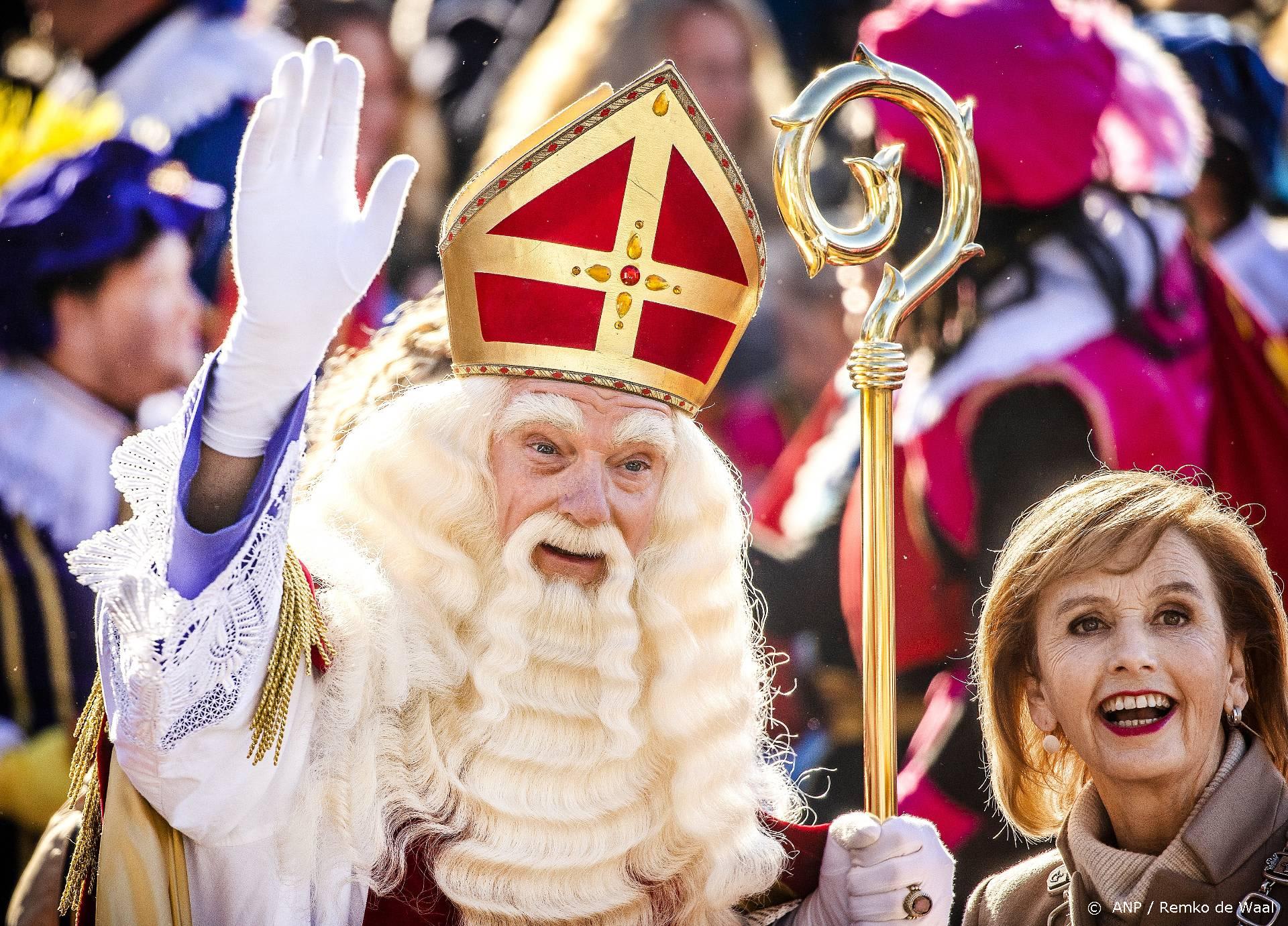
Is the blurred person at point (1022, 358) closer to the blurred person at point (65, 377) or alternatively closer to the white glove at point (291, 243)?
the blurred person at point (65, 377)

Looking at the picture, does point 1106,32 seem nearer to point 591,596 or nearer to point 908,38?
point 908,38

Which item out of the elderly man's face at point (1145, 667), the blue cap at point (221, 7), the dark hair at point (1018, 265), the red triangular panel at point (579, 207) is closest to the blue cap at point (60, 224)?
the blue cap at point (221, 7)

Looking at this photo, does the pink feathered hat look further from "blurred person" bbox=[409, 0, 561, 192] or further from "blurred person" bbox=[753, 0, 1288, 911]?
"blurred person" bbox=[409, 0, 561, 192]

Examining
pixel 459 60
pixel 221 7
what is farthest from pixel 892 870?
pixel 221 7

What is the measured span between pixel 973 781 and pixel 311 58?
112 inches

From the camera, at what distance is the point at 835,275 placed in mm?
4668

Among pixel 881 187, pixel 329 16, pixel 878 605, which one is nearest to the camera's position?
pixel 878 605

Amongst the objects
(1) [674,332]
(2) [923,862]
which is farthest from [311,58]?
(2) [923,862]

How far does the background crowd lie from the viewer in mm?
4172

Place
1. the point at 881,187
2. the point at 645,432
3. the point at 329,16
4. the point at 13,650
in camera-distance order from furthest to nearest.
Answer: the point at 329,16 < the point at 13,650 < the point at 645,432 < the point at 881,187

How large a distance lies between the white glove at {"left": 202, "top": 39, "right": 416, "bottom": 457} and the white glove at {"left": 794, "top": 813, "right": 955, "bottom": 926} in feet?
4.14

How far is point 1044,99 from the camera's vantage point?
426 cm

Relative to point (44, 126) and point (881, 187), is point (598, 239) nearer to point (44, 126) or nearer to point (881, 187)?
point (881, 187)

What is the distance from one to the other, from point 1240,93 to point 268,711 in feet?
11.7
